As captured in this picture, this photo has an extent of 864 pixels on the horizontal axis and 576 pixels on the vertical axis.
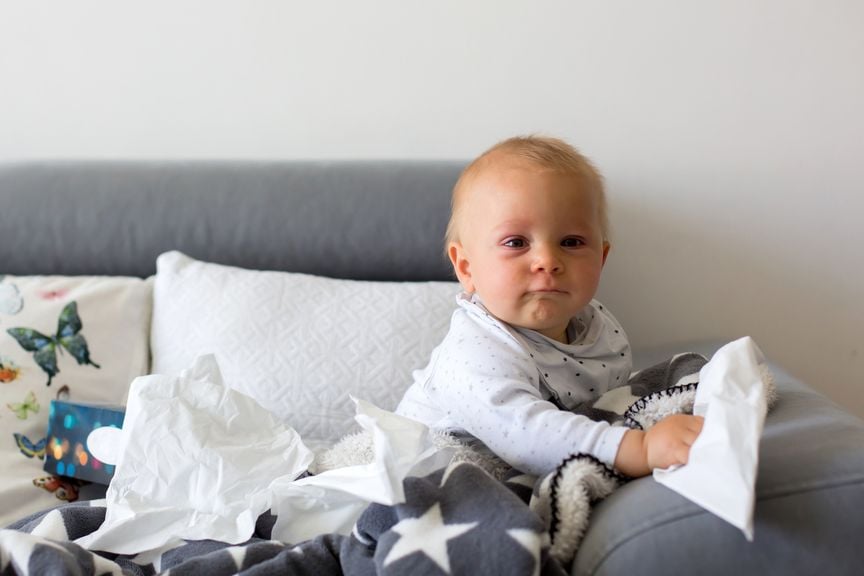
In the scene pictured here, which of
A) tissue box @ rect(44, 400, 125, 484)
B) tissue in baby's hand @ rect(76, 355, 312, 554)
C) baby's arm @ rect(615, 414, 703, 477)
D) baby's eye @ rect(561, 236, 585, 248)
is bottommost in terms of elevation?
tissue box @ rect(44, 400, 125, 484)

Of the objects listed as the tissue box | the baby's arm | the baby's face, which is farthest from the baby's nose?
the tissue box

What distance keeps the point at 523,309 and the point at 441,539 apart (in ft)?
1.23

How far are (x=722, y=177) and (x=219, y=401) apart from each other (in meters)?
1.03

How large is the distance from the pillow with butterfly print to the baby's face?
26.3 inches

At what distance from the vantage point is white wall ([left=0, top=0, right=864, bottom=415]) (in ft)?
5.42

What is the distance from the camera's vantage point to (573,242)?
113 centimetres

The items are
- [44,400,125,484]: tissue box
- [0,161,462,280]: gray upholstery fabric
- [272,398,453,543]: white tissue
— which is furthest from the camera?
[0,161,462,280]: gray upholstery fabric

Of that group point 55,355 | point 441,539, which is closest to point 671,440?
point 441,539

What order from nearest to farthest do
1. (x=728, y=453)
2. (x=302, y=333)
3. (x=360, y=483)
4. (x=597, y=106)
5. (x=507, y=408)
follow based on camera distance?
(x=728, y=453)
(x=360, y=483)
(x=507, y=408)
(x=302, y=333)
(x=597, y=106)

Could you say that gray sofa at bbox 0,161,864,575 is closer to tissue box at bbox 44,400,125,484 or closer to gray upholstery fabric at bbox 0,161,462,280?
gray upholstery fabric at bbox 0,161,462,280

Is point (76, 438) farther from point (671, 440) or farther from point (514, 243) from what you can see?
point (671, 440)

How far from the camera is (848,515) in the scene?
31.5 inches

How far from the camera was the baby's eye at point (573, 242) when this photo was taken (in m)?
1.13

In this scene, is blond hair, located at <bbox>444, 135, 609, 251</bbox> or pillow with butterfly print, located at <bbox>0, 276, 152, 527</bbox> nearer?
blond hair, located at <bbox>444, 135, 609, 251</bbox>
